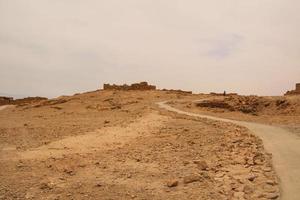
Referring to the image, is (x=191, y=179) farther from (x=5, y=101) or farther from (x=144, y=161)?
(x=5, y=101)

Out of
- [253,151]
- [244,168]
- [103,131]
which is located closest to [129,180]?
[244,168]

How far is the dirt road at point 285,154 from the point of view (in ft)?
29.7

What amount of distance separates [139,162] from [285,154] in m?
3.91

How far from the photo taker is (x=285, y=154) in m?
11.5

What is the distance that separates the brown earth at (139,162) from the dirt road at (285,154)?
0.22 metres

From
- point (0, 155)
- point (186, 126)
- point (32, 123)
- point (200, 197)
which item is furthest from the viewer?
point (32, 123)

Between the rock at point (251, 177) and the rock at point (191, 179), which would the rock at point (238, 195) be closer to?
the rock at point (251, 177)

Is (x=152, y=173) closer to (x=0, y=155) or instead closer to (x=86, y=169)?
(x=86, y=169)

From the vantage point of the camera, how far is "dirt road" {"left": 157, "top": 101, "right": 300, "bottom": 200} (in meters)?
9.04

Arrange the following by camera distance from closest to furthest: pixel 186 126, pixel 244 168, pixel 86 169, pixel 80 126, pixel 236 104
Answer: pixel 244 168, pixel 86 169, pixel 186 126, pixel 80 126, pixel 236 104

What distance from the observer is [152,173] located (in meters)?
11.0

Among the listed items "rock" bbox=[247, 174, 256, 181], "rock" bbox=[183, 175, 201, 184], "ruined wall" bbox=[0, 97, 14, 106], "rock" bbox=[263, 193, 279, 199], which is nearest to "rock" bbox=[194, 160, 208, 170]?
"rock" bbox=[183, 175, 201, 184]

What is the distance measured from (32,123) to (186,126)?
910cm

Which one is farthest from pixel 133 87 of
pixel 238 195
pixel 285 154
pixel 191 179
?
pixel 238 195
